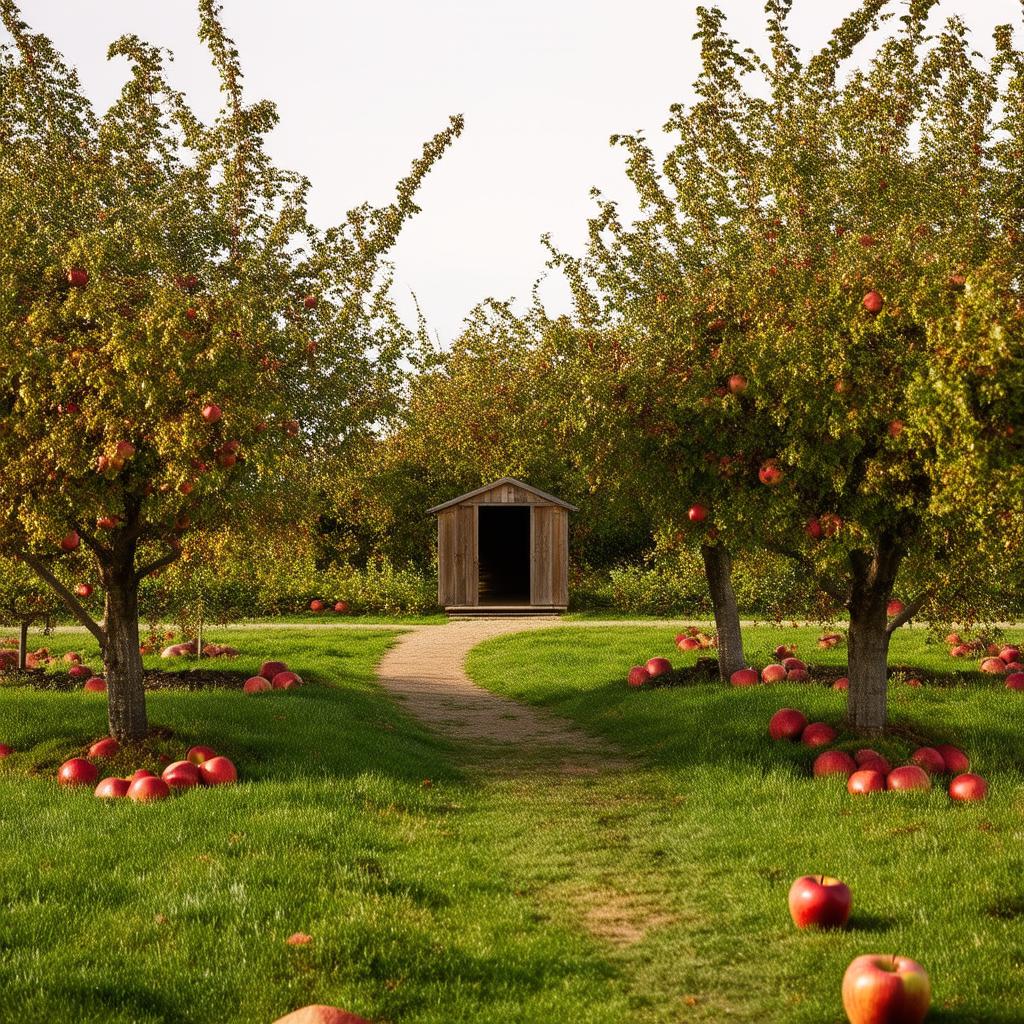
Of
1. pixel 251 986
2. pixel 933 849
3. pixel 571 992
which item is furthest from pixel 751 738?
pixel 251 986

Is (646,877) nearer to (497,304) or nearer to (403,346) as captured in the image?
(403,346)

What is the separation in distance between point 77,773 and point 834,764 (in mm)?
7197

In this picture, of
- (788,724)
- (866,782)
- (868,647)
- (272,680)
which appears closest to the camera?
(866,782)

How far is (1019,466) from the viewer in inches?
375

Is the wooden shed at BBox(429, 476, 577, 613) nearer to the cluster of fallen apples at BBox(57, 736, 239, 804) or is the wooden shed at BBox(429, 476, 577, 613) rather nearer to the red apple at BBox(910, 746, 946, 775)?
the cluster of fallen apples at BBox(57, 736, 239, 804)

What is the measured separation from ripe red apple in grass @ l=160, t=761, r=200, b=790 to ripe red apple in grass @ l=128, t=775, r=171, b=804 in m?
0.27

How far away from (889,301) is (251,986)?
315 inches

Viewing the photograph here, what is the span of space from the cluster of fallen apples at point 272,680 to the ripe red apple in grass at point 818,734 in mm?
7825

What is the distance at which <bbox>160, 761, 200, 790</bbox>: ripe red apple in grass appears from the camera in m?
10.9

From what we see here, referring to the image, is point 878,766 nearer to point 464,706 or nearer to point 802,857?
point 802,857

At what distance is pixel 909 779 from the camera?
1038cm

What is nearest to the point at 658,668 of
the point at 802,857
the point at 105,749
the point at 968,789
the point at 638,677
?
the point at 638,677

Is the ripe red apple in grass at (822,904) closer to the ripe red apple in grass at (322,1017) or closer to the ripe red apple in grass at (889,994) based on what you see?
the ripe red apple in grass at (889,994)

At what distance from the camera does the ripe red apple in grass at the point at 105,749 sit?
11766 mm
